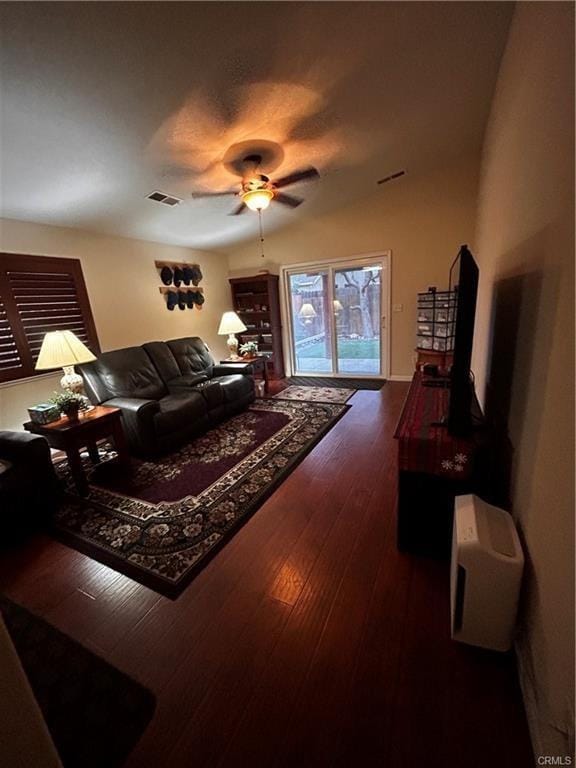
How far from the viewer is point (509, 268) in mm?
1735

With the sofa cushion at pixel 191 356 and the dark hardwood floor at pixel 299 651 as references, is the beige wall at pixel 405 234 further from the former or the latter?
the dark hardwood floor at pixel 299 651

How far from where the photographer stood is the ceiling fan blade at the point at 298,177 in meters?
2.41

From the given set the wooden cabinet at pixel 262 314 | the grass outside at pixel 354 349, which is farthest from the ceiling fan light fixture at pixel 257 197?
the grass outside at pixel 354 349

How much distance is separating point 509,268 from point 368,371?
3618mm

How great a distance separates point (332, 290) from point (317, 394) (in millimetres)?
1903

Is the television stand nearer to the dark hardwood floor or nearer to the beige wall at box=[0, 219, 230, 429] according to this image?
the dark hardwood floor

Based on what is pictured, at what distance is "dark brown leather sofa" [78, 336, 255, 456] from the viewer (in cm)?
287

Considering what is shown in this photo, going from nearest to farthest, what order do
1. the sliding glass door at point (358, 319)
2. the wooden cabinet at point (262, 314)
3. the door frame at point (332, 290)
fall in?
the door frame at point (332, 290), the sliding glass door at point (358, 319), the wooden cabinet at point (262, 314)

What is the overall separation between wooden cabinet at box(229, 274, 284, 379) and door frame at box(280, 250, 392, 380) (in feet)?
0.47

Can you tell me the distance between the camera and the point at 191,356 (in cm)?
432

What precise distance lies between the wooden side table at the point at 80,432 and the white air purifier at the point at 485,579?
2.52m

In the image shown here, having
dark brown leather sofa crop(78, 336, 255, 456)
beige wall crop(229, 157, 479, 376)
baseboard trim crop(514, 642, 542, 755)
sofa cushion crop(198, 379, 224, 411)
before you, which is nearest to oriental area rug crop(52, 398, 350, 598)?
dark brown leather sofa crop(78, 336, 255, 456)

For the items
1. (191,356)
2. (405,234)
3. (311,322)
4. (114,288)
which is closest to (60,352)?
(114,288)

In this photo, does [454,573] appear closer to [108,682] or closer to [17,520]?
[108,682]
